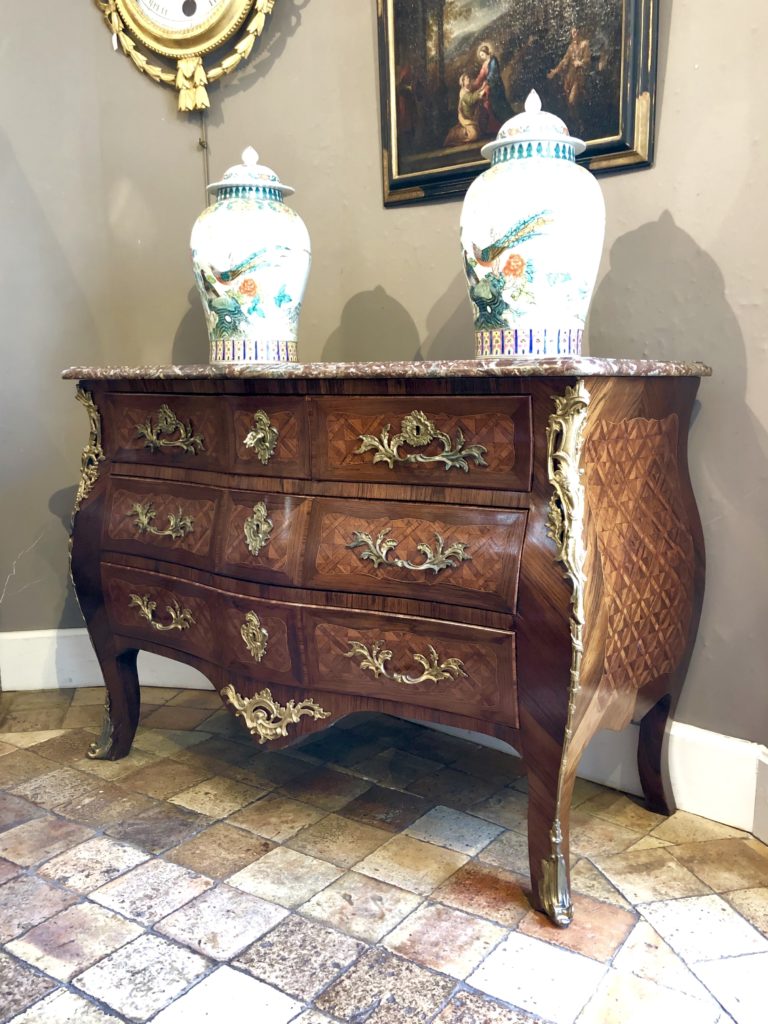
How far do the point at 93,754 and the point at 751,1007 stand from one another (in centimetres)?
156

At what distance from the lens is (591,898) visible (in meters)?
1.56

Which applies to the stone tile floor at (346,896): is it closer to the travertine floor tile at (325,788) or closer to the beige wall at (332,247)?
the travertine floor tile at (325,788)

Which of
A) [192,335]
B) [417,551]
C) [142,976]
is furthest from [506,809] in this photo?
[192,335]

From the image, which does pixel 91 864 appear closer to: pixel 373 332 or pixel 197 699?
pixel 197 699

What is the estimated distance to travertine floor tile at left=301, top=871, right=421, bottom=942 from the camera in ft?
4.84

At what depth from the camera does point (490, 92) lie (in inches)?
77.2

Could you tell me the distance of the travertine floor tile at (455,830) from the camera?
174 centimetres

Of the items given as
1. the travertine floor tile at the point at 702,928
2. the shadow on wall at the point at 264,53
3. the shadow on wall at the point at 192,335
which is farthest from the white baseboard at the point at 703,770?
the shadow on wall at the point at 264,53

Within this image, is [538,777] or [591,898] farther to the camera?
[591,898]

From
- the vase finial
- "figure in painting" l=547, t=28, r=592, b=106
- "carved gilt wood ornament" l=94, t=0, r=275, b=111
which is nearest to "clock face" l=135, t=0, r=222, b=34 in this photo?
"carved gilt wood ornament" l=94, t=0, r=275, b=111

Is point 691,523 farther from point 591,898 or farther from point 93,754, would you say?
point 93,754

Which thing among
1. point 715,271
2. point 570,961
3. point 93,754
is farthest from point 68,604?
point 715,271

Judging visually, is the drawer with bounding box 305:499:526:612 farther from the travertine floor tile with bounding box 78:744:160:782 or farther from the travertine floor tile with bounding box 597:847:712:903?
the travertine floor tile with bounding box 78:744:160:782

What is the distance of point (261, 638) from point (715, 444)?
3.33 feet
